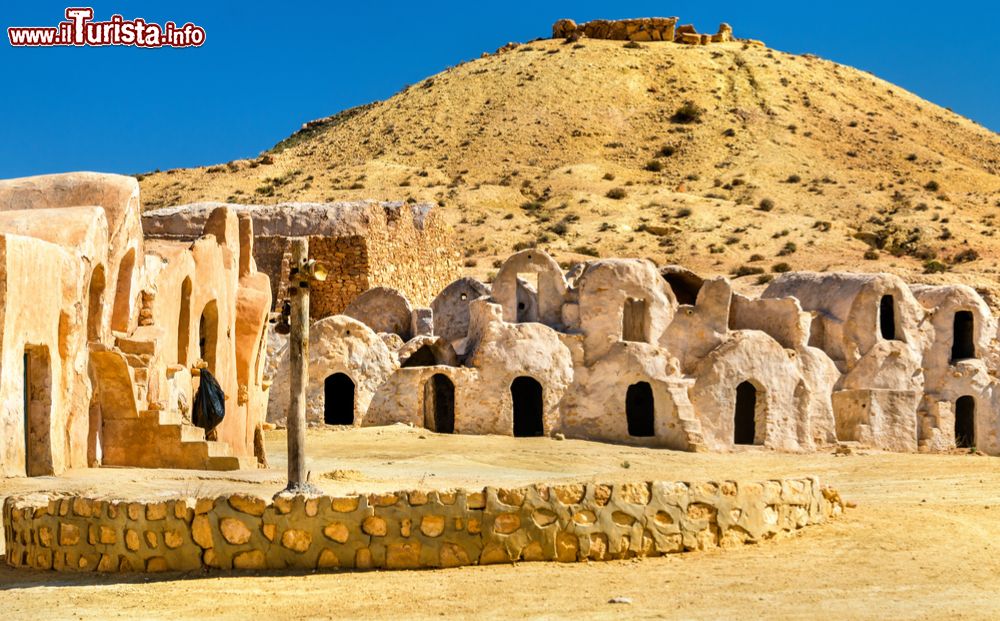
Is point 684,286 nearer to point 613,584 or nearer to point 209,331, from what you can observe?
point 209,331

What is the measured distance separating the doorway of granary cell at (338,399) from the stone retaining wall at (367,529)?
15.2 m

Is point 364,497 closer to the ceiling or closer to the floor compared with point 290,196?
closer to the floor

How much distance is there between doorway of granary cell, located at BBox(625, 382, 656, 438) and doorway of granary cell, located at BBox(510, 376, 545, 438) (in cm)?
182

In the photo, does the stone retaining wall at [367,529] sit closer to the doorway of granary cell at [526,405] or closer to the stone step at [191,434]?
the stone step at [191,434]

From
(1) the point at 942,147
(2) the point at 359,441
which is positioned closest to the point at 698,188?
(1) the point at 942,147

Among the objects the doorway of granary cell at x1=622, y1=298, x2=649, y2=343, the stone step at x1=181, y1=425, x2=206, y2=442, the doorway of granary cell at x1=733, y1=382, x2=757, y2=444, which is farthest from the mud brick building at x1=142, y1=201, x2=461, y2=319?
the stone step at x1=181, y1=425, x2=206, y2=442

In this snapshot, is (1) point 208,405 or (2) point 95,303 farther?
(1) point 208,405

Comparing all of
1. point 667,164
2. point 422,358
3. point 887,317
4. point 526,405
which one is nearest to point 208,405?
point 422,358

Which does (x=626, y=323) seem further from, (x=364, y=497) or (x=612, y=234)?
(x=612, y=234)

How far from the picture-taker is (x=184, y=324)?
1730 cm

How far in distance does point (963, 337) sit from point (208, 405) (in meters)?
17.8

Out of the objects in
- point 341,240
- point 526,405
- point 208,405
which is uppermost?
point 341,240

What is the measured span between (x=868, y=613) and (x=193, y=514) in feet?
15.9

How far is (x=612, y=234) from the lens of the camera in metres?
48.8
